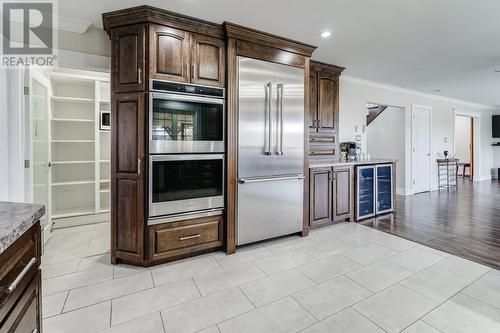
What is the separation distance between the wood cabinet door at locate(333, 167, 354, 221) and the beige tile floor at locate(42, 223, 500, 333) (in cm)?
91

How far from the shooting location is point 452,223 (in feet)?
13.0

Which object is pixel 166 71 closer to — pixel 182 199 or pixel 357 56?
pixel 182 199

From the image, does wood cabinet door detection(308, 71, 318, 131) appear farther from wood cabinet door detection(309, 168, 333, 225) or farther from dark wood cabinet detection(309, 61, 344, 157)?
wood cabinet door detection(309, 168, 333, 225)

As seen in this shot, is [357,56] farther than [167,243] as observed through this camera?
Yes

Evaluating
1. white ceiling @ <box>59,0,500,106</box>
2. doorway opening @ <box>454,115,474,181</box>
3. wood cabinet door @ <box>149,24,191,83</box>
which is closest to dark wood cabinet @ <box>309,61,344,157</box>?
white ceiling @ <box>59,0,500,106</box>

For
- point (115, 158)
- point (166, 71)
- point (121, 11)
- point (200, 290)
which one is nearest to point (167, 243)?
point (200, 290)

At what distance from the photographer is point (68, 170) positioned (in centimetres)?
423

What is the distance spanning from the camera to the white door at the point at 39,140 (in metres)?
2.76

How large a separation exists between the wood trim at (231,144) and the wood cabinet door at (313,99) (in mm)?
1651

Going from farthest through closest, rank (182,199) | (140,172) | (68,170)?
1. (68,170)
2. (182,199)
3. (140,172)

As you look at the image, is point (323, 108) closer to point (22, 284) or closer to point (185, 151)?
point (185, 151)

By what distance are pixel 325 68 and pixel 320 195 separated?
210 centimetres

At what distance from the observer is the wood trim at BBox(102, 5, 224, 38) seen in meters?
2.45

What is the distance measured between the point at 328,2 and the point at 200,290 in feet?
9.29
